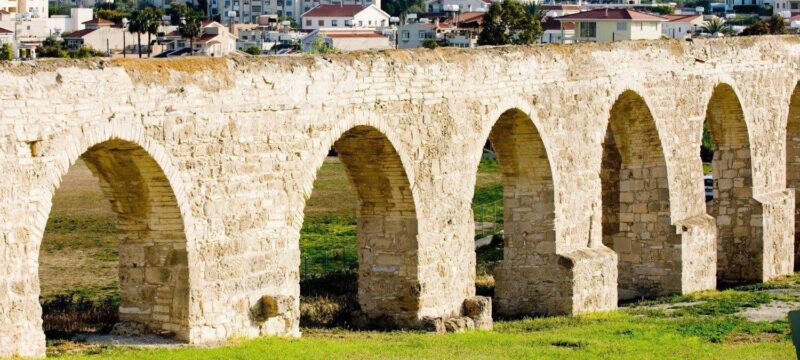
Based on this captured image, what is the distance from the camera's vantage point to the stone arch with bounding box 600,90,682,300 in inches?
1137

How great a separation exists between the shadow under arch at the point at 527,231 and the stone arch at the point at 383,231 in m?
3.13

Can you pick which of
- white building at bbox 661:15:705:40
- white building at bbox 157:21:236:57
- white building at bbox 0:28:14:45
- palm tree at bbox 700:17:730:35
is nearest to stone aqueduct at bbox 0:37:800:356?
white building at bbox 157:21:236:57

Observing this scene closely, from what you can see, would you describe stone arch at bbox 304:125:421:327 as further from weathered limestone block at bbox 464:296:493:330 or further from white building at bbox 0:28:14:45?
white building at bbox 0:28:14:45

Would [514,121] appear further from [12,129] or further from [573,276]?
[12,129]

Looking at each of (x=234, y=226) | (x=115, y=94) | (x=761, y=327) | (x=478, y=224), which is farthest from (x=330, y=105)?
(x=478, y=224)

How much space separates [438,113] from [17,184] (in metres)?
7.62

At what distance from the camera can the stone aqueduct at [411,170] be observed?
1772 centimetres

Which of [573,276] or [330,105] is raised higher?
[330,105]

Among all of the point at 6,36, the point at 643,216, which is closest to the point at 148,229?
the point at 643,216

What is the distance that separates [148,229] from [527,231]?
837 centimetres

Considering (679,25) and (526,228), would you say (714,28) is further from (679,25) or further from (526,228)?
(526,228)

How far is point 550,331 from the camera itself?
24062mm

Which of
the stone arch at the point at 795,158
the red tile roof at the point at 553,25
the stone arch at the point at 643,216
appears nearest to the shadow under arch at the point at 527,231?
the stone arch at the point at 643,216

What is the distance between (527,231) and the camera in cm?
2591
